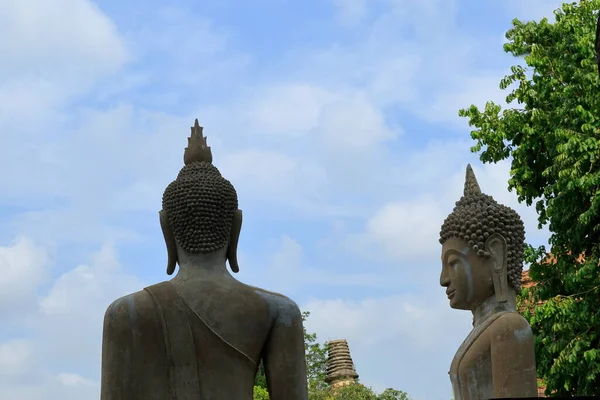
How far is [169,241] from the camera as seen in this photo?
295 inches

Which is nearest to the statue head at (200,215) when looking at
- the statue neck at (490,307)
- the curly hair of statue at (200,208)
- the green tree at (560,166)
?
the curly hair of statue at (200,208)

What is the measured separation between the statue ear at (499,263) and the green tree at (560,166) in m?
12.1

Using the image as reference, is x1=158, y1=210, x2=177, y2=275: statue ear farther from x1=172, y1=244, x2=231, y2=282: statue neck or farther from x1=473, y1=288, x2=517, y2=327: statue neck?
x1=473, y1=288, x2=517, y2=327: statue neck

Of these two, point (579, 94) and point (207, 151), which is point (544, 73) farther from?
point (207, 151)

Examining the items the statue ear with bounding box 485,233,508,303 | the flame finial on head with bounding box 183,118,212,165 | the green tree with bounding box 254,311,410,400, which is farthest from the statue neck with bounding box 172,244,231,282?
the green tree with bounding box 254,311,410,400

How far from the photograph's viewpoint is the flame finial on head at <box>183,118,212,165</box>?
25.5 feet

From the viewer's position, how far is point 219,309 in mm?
7012

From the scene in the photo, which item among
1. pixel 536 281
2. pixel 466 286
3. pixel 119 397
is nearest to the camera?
pixel 119 397

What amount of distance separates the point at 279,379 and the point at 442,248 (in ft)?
5.46

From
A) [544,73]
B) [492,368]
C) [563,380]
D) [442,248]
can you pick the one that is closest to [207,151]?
[442,248]

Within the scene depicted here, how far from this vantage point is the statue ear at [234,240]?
7.47 meters

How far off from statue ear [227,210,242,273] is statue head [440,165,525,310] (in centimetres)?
150

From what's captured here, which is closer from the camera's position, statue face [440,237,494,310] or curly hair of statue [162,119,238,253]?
curly hair of statue [162,119,238,253]

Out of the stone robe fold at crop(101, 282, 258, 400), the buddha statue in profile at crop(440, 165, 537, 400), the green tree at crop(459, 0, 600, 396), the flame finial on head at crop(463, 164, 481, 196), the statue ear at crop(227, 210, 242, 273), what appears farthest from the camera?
the green tree at crop(459, 0, 600, 396)
